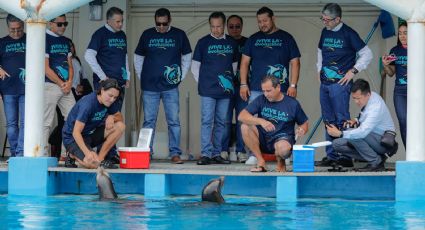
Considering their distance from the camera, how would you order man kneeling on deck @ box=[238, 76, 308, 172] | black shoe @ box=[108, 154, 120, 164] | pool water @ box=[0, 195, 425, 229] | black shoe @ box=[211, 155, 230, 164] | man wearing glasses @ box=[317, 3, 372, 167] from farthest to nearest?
1. black shoe @ box=[211, 155, 230, 164]
2. black shoe @ box=[108, 154, 120, 164]
3. man wearing glasses @ box=[317, 3, 372, 167]
4. man kneeling on deck @ box=[238, 76, 308, 172]
5. pool water @ box=[0, 195, 425, 229]

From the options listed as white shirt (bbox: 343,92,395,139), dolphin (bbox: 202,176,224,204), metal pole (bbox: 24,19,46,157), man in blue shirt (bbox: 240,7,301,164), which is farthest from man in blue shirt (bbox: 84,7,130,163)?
white shirt (bbox: 343,92,395,139)

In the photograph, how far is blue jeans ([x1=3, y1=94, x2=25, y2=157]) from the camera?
43.1 ft

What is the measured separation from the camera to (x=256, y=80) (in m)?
13.2

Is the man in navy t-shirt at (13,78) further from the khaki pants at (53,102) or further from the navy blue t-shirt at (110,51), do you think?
the navy blue t-shirt at (110,51)

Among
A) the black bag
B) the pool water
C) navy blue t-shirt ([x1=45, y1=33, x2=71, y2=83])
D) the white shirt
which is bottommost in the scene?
the pool water

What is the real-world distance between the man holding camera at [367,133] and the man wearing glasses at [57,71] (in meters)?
3.42

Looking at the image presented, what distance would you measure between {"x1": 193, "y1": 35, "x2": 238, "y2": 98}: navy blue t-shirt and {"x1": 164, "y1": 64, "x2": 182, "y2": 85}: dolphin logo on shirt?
11.0 inches

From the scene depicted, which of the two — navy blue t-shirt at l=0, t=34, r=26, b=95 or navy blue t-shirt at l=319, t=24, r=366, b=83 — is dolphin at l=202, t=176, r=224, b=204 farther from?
navy blue t-shirt at l=0, t=34, r=26, b=95

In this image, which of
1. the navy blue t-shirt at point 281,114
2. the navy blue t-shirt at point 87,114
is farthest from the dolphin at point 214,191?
the navy blue t-shirt at point 87,114

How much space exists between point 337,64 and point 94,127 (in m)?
2.94

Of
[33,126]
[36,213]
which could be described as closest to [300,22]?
[33,126]

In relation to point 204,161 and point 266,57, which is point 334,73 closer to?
point 266,57

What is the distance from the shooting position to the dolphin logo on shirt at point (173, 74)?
13469 mm

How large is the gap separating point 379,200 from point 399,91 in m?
1.68
